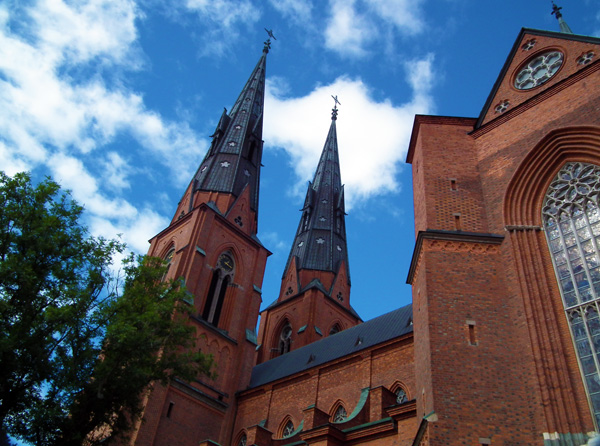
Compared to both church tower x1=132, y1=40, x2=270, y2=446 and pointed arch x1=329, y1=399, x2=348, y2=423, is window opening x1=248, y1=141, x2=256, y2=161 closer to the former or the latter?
church tower x1=132, y1=40, x2=270, y2=446

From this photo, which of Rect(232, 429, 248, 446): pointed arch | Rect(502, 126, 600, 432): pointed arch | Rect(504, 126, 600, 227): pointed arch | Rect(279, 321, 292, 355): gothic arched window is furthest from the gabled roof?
Rect(502, 126, 600, 432): pointed arch

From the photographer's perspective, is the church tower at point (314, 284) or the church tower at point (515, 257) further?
the church tower at point (314, 284)

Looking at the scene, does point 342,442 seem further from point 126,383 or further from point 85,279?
point 85,279

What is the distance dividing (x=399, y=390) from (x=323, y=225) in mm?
21859

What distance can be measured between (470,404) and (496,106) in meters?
9.10

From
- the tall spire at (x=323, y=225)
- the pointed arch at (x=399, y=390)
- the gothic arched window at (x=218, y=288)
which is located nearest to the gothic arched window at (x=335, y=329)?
the tall spire at (x=323, y=225)

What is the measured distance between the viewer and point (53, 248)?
44.0ft

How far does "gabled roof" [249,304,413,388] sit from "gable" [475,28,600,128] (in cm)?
966

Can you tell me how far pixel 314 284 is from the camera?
36.0 m

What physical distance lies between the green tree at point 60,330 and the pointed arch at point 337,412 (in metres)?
9.11

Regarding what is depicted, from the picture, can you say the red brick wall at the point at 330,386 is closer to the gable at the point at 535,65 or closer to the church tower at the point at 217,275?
the church tower at the point at 217,275

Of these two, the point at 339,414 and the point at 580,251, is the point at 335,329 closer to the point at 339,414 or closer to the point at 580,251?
the point at 339,414

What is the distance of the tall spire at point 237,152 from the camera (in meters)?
33.1

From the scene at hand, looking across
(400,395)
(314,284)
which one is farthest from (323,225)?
(400,395)
